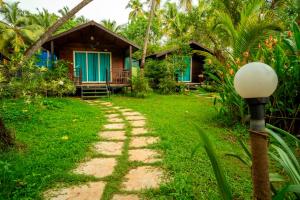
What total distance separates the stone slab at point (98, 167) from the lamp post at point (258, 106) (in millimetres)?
2188

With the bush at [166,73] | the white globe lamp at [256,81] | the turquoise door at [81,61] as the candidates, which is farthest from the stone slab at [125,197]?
the turquoise door at [81,61]

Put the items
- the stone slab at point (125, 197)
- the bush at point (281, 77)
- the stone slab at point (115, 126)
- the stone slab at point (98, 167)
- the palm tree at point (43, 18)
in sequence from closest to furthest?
the stone slab at point (125, 197) → the stone slab at point (98, 167) → the bush at point (281, 77) → the stone slab at point (115, 126) → the palm tree at point (43, 18)

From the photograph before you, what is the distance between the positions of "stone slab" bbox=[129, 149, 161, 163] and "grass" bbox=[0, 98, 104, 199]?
0.70 m

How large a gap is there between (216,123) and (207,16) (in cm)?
1404

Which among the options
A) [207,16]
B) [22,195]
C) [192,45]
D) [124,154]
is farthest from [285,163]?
[207,16]

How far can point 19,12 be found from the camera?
24.3 m

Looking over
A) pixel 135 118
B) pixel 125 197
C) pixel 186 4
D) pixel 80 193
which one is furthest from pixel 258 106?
pixel 186 4

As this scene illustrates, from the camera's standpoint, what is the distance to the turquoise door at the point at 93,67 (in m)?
14.7

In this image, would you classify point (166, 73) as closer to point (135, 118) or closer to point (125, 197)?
point (135, 118)

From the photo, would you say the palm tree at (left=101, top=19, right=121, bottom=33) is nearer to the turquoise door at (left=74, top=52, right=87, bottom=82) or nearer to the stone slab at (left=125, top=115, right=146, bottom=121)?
the turquoise door at (left=74, top=52, right=87, bottom=82)

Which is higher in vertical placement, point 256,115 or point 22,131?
point 256,115

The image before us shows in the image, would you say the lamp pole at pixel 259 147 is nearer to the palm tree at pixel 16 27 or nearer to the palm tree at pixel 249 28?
the palm tree at pixel 249 28

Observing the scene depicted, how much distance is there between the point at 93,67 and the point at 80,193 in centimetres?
1294

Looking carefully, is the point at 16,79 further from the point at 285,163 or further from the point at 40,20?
the point at 40,20
